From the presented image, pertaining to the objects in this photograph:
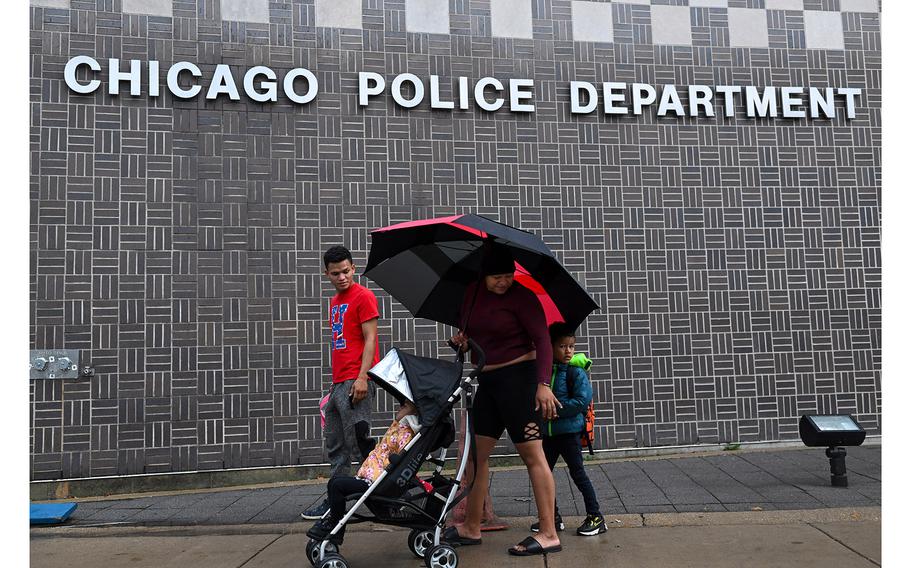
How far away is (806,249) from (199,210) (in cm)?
621

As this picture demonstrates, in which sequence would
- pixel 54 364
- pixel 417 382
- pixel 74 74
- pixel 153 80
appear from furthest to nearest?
pixel 153 80, pixel 74 74, pixel 54 364, pixel 417 382

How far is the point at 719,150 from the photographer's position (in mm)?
7973

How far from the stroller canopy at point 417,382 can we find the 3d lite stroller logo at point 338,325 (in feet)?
3.38

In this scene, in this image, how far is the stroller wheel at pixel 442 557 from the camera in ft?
12.9

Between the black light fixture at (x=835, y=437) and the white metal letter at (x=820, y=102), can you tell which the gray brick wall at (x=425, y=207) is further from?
the black light fixture at (x=835, y=437)

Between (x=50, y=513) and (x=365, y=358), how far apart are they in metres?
2.88

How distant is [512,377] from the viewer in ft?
14.4

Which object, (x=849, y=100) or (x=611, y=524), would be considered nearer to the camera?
(x=611, y=524)

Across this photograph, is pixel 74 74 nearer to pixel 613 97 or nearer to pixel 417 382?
pixel 417 382

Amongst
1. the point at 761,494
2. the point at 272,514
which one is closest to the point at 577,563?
the point at 761,494

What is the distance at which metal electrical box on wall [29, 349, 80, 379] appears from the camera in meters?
6.70

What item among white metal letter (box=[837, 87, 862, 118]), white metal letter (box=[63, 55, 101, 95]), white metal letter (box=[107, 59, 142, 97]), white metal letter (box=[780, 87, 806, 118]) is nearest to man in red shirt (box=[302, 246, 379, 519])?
white metal letter (box=[107, 59, 142, 97])

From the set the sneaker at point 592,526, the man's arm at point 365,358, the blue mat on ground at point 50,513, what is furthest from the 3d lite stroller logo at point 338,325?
the blue mat on ground at point 50,513

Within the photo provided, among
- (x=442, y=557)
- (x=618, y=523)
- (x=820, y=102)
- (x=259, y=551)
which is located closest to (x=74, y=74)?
(x=259, y=551)
